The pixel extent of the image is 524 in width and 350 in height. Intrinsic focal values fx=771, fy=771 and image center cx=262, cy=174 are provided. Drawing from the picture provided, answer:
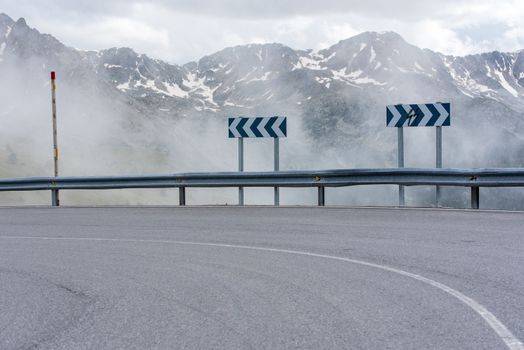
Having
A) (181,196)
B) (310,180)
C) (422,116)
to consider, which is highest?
(422,116)

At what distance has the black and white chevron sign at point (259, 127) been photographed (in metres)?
19.3

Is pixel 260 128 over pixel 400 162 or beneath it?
over

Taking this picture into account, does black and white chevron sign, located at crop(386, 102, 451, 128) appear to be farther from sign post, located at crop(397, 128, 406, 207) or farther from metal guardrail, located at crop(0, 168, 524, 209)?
metal guardrail, located at crop(0, 168, 524, 209)

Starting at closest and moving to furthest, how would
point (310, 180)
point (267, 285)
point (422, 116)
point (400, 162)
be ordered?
point (267, 285)
point (310, 180)
point (422, 116)
point (400, 162)

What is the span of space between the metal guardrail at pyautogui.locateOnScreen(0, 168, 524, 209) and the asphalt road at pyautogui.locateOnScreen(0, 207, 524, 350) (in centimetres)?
294

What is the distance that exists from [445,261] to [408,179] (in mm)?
8168

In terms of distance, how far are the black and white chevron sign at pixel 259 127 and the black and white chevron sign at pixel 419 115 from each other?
275cm

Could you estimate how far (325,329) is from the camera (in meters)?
5.06

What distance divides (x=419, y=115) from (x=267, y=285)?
11842 millimetres

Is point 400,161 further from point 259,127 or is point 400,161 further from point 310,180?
point 259,127

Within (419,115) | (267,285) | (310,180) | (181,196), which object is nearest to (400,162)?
(419,115)

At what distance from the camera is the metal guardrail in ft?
50.9

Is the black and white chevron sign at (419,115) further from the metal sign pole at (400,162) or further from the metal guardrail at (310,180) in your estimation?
the metal guardrail at (310,180)

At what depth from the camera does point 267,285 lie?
6793 millimetres
